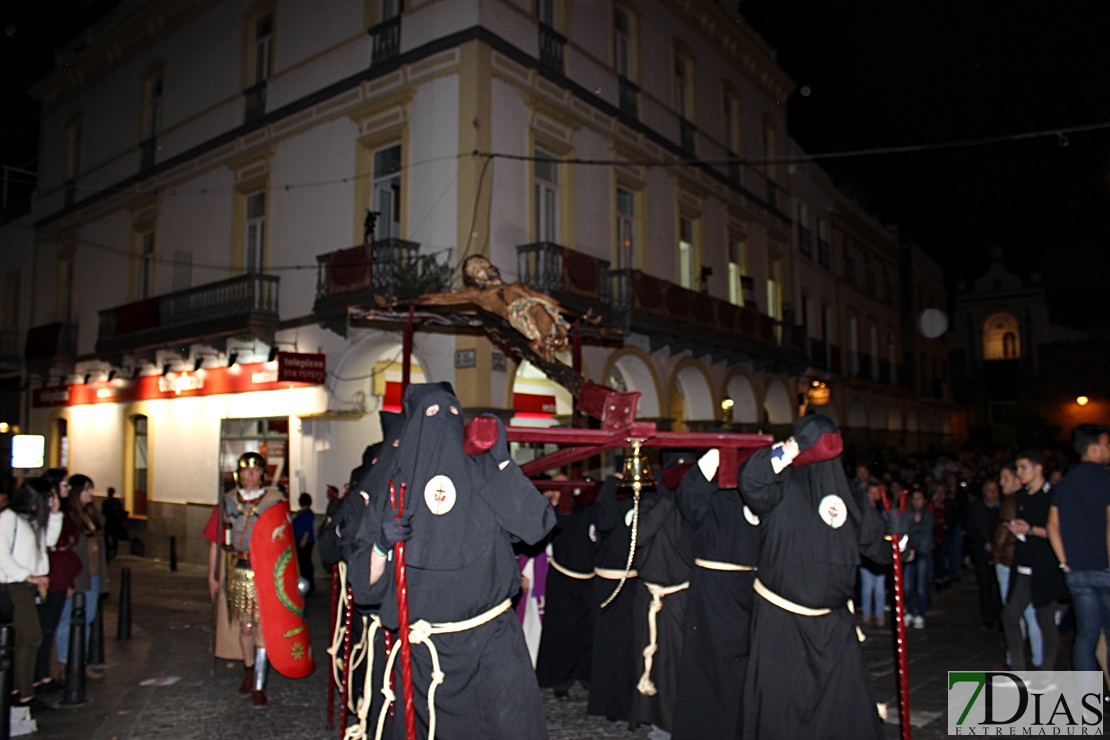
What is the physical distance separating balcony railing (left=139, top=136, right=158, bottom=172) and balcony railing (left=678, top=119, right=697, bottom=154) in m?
13.4

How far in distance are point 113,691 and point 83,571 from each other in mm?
1232

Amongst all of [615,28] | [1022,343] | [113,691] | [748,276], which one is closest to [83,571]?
[113,691]

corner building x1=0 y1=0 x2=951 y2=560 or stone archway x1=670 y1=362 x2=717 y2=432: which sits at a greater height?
corner building x1=0 y1=0 x2=951 y2=560

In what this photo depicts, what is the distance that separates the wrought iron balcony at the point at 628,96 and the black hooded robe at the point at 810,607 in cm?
1436

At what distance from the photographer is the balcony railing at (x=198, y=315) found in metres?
16.3

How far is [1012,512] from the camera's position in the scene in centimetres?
743

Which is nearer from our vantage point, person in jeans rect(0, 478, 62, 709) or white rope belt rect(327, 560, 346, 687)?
white rope belt rect(327, 560, 346, 687)

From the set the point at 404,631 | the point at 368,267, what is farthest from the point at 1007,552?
the point at 368,267

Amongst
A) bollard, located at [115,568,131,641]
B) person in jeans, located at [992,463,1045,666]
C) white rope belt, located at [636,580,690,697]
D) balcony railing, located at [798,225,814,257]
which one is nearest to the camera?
white rope belt, located at [636,580,690,697]

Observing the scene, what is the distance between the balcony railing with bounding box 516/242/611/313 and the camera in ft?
47.1

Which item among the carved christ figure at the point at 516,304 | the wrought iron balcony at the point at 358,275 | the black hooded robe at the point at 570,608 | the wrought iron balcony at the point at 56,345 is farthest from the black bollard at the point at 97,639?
the wrought iron balcony at the point at 56,345

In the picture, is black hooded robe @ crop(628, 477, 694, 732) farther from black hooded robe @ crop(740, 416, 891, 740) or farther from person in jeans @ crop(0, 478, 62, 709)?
person in jeans @ crop(0, 478, 62, 709)

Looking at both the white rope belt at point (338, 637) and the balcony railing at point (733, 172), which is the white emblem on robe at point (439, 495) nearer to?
the white rope belt at point (338, 637)

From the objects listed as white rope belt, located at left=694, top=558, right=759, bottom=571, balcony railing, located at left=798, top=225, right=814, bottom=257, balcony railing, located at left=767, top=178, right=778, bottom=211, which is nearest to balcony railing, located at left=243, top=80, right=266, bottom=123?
balcony railing, located at left=767, top=178, right=778, bottom=211
